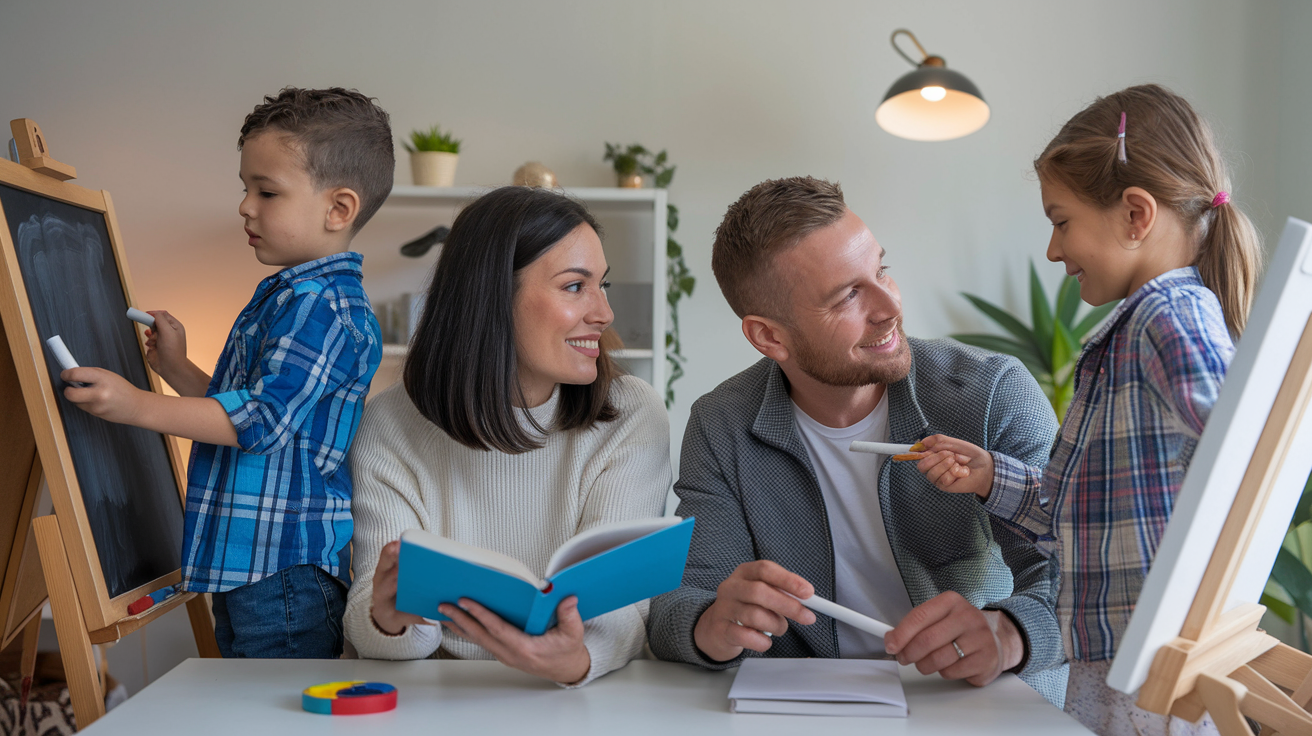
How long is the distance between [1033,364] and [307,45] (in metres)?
2.90

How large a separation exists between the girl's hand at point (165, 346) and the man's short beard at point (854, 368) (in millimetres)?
1108

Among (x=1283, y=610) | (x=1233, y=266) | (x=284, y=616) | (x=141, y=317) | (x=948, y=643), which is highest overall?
(x=1233, y=266)

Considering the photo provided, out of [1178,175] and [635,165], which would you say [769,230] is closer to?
[1178,175]

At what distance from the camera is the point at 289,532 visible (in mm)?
1401

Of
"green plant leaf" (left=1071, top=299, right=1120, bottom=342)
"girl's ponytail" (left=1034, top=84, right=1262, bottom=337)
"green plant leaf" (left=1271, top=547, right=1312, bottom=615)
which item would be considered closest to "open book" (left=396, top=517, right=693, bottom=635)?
"girl's ponytail" (left=1034, top=84, right=1262, bottom=337)

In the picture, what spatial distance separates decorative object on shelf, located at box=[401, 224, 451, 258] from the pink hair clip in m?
2.46

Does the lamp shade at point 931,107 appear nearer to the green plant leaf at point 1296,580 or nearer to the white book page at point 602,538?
the green plant leaf at point 1296,580

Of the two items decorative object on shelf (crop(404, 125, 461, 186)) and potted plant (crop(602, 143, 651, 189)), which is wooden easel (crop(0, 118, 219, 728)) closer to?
decorative object on shelf (crop(404, 125, 461, 186))

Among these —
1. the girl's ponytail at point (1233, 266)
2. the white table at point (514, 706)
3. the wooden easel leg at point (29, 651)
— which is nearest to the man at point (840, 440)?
the white table at point (514, 706)

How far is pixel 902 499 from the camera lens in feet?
4.80

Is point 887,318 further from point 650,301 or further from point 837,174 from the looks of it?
point 837,174

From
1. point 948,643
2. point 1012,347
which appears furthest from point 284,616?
point 1012,347

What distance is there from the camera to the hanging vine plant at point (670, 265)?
3375 mm

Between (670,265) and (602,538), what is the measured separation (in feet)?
8.07
